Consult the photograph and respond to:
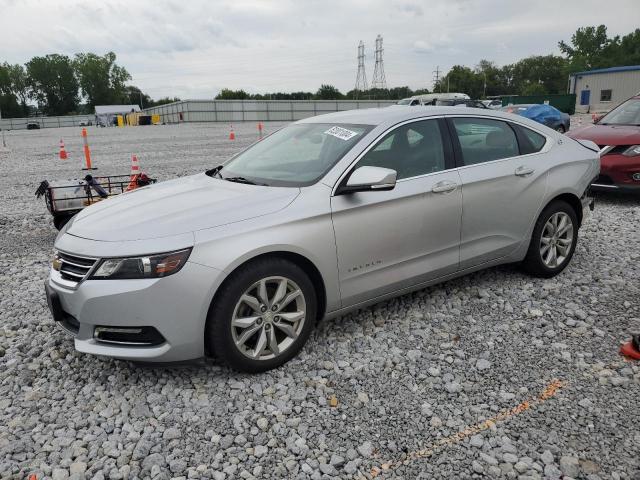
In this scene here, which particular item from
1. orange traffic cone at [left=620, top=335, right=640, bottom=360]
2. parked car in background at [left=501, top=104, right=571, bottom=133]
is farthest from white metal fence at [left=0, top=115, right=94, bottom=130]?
orange traffic cone at [left=620, top=335, right=640, bottom=360]

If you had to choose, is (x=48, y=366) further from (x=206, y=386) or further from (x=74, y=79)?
(x=74, y=79)

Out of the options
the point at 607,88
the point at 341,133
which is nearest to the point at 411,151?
the point at 341,133

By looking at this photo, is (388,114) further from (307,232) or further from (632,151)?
(632,151)

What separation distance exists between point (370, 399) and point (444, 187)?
1735 mm

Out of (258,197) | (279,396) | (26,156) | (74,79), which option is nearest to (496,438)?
(279,396)

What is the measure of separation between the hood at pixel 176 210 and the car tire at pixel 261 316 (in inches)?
14.4

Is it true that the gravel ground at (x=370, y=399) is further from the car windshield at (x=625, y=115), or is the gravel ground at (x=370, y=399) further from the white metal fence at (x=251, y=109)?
the white metal fence at (x=251, y=109)

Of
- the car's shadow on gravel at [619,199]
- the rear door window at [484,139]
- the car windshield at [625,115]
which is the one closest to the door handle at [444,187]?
the rear door window at [484,139]

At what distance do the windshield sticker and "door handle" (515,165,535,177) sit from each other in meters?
1.54

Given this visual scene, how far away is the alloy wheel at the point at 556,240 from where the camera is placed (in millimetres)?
4804

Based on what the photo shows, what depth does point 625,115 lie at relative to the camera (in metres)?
8.92

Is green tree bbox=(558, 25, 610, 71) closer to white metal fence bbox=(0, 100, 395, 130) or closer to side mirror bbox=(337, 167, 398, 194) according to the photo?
white metal fence bbox=(0, 100, 395, 130)

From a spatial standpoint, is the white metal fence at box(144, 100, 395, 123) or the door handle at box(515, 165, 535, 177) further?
the white metal fence at box(144, 100, 395, 123)

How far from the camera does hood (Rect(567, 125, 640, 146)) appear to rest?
789 centimetres
